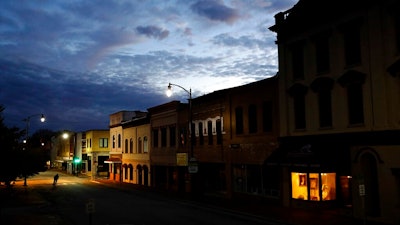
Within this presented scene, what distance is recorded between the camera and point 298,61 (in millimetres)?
28375

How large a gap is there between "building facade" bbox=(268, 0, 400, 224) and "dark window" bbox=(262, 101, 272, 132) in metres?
1.50

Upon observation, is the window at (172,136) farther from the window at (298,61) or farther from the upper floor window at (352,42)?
the upper floor window at (352,42)

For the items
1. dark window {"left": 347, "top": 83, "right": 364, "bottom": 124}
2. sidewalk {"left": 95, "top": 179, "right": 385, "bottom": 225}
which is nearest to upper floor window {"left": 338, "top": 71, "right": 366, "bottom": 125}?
dark window {"left": 347, "top": 83, "right": 364, "bottom": 124}

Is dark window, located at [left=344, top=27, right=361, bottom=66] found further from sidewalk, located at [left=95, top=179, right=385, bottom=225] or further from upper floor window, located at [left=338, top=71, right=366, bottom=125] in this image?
sidewalk, located at [left=95, top=179, right=385, bottom=225]

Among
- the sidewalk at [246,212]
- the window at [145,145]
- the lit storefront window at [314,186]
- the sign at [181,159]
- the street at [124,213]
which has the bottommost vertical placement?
the street at [124,213]

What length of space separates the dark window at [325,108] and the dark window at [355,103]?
1594mm

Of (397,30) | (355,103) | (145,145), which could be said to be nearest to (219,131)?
(355,103)

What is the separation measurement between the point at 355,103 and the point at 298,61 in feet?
19.4

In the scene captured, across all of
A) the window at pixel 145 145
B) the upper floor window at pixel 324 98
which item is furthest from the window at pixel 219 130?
the window at pixel 145 145

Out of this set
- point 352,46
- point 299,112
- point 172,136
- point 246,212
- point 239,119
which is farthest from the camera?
point 172,136

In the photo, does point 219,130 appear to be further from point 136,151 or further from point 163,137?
point 136,151

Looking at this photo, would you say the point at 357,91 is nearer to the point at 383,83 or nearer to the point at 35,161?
the point at 383,83

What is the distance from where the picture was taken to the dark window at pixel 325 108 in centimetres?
2545

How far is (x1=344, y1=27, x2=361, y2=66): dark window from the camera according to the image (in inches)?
922
